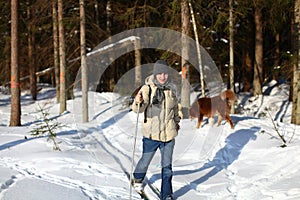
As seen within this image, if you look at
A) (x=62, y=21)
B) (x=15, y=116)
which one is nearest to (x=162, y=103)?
(x=15, y=116)

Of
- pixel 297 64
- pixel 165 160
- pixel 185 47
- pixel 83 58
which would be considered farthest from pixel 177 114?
pixel 83 58

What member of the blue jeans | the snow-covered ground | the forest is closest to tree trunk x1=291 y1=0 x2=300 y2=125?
the forest

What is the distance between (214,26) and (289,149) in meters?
7.45

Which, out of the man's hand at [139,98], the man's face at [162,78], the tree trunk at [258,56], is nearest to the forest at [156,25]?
the tree trunk at [258,56]

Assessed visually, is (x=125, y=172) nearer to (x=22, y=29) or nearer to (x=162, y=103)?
(x=162, y=103)

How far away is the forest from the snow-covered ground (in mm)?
3571

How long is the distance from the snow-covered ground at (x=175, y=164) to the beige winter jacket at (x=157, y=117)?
93 cm

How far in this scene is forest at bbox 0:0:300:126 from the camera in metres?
12.3

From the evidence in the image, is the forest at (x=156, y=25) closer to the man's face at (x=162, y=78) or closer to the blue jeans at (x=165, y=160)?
the man's face at (x=162, y=78)

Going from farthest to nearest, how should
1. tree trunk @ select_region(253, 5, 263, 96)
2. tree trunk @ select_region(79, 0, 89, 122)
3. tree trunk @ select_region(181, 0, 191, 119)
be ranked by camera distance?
tree trunk @ select_region(253, 5, 263, 96) → tree trunk @ select_region(79, 0, 89, 122) → tree trunk @ select_region(181, 0, 191, 119)

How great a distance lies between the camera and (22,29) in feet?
73.6

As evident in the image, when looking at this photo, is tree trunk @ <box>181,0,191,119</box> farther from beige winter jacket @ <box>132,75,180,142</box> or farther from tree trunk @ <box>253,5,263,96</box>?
tree trunk @ <box>253,5,263,96</box>

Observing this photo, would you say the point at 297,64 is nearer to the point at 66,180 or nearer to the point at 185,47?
the point at 185,47

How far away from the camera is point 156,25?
16484 millimetres
